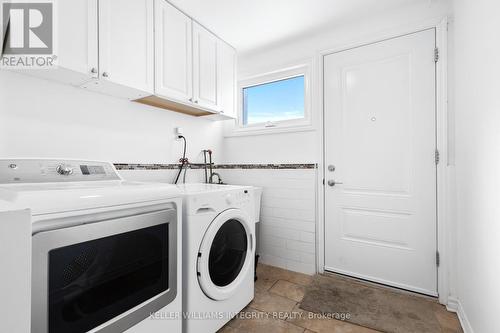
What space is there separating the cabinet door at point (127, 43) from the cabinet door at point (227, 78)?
739mm

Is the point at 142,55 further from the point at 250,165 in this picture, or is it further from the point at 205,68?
the point at 250,165

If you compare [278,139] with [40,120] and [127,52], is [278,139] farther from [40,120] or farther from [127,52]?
[40,120]

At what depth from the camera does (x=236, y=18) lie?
A: 210 centimetres

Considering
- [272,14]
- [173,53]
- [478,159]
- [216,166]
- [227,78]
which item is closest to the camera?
[478,159]

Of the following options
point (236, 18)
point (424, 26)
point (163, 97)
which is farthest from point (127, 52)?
point (424, 26)

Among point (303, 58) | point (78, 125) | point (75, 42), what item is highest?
point (303, 58)

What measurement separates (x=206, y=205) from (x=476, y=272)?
1554 millimetres

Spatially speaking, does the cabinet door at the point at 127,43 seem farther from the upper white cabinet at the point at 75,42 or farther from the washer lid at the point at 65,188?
the washer lid at the point at 65,188

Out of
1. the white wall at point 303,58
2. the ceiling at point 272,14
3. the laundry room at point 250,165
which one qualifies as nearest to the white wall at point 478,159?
the laundry room at point 250,165

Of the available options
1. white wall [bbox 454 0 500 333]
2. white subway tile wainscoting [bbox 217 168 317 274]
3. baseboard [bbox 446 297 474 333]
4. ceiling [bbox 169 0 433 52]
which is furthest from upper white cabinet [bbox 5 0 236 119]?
baseboard [bbox 446 297 474 333]

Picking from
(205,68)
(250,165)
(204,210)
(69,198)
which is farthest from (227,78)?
(69,198)

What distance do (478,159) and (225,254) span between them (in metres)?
1.57

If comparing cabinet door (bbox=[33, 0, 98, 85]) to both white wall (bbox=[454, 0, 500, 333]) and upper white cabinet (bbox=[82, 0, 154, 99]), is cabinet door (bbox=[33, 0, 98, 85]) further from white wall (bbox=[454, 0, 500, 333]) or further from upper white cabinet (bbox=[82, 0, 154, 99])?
white wall (bbox=[454, 0, 500, 333])

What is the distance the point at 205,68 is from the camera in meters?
2.11
